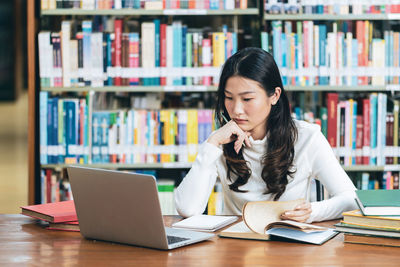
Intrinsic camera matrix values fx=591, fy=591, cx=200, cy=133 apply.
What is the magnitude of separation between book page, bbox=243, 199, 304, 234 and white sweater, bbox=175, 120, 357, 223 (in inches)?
12.6

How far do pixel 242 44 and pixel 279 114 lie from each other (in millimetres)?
1221

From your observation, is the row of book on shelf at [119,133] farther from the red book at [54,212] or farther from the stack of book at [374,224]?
the stack of book at [374,224]

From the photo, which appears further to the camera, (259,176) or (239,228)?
(259,176)

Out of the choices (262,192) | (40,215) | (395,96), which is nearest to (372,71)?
(395,96)

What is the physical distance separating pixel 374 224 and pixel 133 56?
1.91 m

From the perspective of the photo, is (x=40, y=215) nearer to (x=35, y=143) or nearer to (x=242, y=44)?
(x=35, y=143)

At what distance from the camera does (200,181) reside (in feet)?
6.36

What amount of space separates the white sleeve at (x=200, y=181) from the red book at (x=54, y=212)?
34 centimetres

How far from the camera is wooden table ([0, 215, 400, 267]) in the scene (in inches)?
51.8

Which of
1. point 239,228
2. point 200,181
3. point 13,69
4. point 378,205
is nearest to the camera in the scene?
point 378,205

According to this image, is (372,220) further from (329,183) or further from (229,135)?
(229,135)

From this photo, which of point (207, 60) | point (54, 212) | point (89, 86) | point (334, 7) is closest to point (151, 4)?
point (207, 60)

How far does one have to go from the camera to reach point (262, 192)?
2.01 meters

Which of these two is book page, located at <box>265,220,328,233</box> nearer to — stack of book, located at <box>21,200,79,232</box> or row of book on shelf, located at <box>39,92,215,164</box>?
stack of book, located at <box>21,200,79,232</box>
